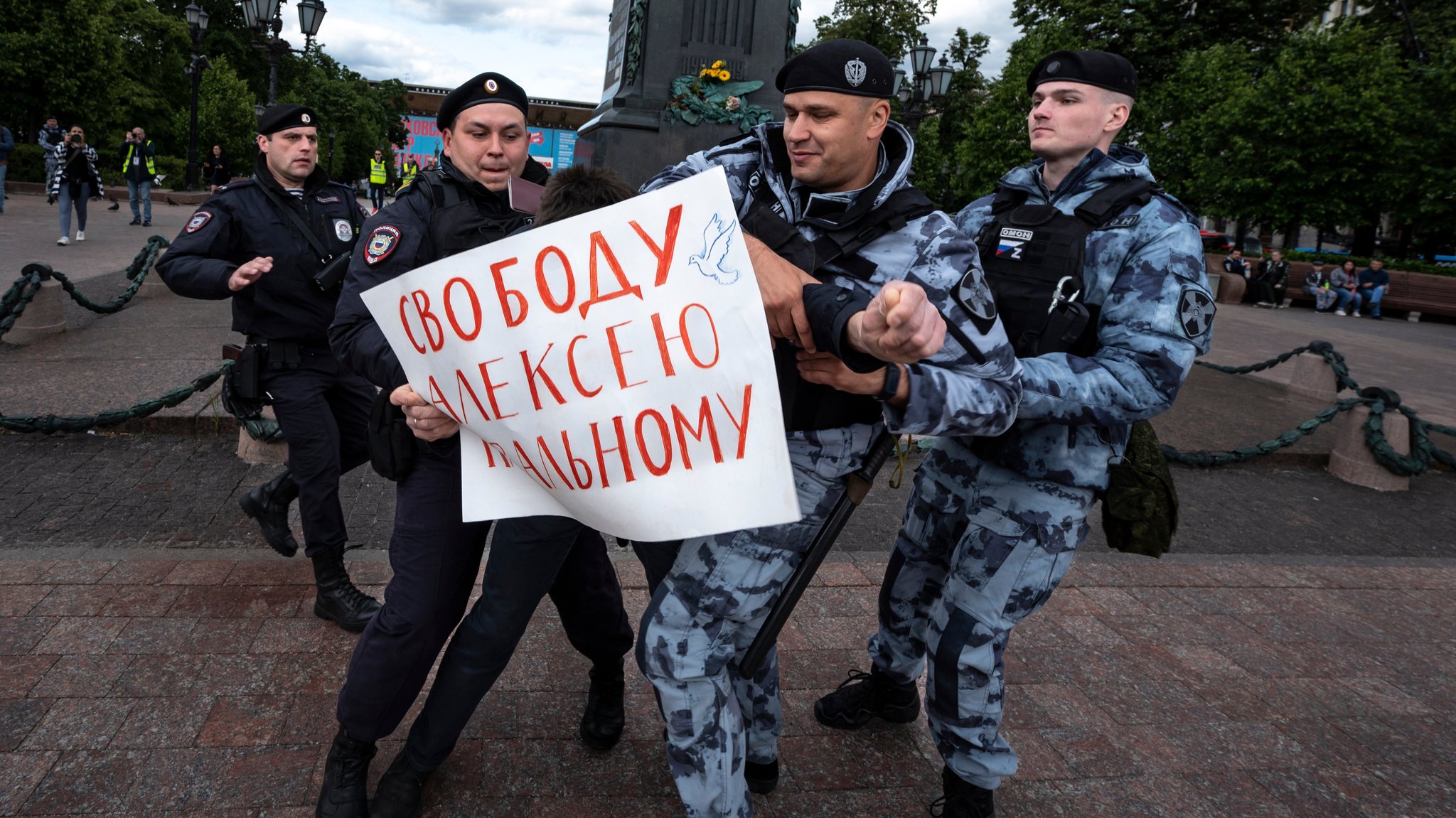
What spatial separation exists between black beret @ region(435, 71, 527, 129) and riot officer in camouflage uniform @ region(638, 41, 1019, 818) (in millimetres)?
832

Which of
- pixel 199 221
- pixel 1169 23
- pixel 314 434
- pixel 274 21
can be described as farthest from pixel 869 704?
pixel 1169 23

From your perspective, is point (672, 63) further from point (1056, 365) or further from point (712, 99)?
point (1056, 365)

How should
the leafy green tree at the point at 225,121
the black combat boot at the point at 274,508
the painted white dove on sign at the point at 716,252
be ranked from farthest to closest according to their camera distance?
1. the leafy green tree at the point at 225,121
2. the black combat boot at the point at 274,508
3. the painted white dove on sign at the point at 716,252

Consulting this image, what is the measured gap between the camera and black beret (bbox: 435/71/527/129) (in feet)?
9.19

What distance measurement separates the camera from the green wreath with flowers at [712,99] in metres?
6.81

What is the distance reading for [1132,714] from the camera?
349cm

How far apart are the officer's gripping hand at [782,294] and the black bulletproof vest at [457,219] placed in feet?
2.82

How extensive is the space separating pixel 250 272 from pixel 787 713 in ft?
8.26

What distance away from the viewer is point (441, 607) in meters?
2.58

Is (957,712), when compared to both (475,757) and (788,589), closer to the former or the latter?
(788,589)

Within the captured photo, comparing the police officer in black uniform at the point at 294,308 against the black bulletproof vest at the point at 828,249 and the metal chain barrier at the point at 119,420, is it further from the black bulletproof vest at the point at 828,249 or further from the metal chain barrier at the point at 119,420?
the black bulletproof vest at the point at 828,249

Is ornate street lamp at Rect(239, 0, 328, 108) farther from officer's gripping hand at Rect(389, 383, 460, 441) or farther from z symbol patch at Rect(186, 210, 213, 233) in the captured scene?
officer's gripping hand at Rect(389, 383, 460, 441)

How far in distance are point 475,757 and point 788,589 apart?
47.2 inches

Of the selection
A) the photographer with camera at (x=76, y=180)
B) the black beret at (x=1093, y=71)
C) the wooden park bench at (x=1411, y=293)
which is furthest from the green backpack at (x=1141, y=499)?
the wooden park bench at (x=1411, y=293)
